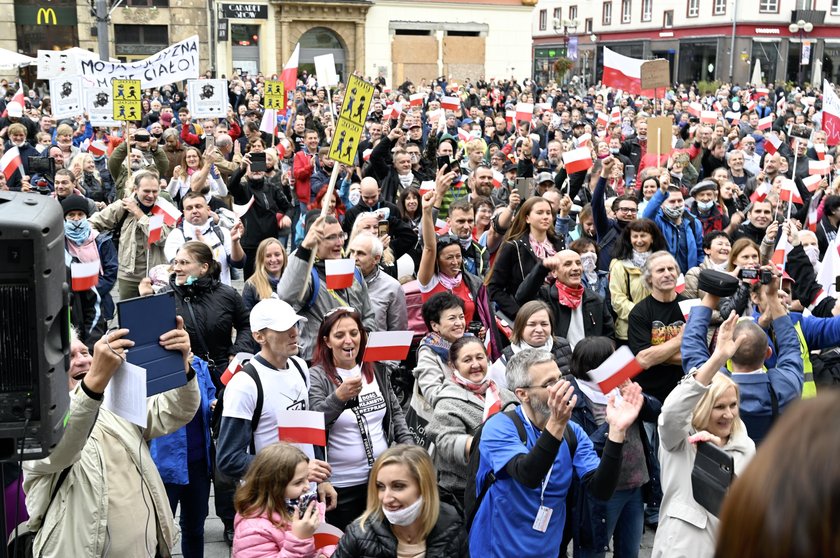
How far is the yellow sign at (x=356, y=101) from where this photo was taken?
7008 millimetres

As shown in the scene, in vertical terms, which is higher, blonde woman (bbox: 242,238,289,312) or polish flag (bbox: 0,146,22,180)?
polish flag (bbox: 0,146,22,180)

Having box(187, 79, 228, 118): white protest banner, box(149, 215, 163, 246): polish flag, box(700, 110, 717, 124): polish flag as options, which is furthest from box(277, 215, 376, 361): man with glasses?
box(700, 110, 717, 124): polish flag

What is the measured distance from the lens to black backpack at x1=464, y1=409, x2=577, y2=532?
13.0 feet

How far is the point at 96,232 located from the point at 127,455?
466 cm

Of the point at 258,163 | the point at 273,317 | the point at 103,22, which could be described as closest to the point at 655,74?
the point at 258,163

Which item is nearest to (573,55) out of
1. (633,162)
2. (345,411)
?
(633,162)

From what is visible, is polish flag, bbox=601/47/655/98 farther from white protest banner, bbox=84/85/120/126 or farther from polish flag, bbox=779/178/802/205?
white protest banner, bbox=84/85/120/126

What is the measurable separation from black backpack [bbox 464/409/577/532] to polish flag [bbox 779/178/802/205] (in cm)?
488

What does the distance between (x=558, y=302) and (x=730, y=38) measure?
187 ft

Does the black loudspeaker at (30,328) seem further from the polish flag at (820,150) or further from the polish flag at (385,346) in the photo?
the polish flag at (820,150)

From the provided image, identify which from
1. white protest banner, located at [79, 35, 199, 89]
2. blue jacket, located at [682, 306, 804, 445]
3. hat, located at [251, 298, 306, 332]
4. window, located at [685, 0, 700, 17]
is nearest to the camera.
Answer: hat, located at [251, 298, 306, 332]

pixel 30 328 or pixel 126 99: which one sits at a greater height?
pixel 126 99

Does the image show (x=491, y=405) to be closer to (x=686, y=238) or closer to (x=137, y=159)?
(x=686, y=238)

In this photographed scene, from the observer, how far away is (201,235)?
7660 mm
